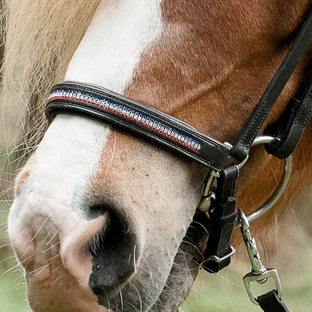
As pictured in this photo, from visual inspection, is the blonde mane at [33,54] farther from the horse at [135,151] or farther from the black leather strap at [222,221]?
the black leather strap at [222,221]

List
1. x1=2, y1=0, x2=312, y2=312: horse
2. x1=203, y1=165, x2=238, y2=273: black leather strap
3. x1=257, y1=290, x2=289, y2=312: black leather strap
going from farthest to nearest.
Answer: x1=257, y1=290, x2=289, y2=312: black leather strap < x1=203, y1=165, x2=238, y2=273: black leather strap < x1=2, y1=0, x2=312, y2=312: horse

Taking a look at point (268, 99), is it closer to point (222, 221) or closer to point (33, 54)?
point (222, 221)

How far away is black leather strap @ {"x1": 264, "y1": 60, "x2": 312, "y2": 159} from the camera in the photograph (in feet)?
2.88

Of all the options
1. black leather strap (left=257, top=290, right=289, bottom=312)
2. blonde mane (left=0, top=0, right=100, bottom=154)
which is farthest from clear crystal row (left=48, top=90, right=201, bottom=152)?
black leather strap (left=257, top=290, right=289, bottom=312)

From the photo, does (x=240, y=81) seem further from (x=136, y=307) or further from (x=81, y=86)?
(x=136, y=307)

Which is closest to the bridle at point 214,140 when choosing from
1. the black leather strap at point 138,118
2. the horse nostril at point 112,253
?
the black leather strap at point 138,118

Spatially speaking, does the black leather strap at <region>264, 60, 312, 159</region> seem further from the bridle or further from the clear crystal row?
the clear crystal row

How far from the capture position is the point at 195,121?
2.71ft

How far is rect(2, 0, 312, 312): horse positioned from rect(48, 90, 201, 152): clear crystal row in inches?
0.9

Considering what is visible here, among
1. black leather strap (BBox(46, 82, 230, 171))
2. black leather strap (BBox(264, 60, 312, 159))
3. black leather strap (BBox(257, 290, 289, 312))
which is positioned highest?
black leather strap (BBox(264, 60, 312, 159))

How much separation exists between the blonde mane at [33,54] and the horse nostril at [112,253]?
1.04 feet

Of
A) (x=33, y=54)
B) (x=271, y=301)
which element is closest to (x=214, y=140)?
(x=271, y=301)

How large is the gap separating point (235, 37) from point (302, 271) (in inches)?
65.7

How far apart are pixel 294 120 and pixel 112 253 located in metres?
0.34
